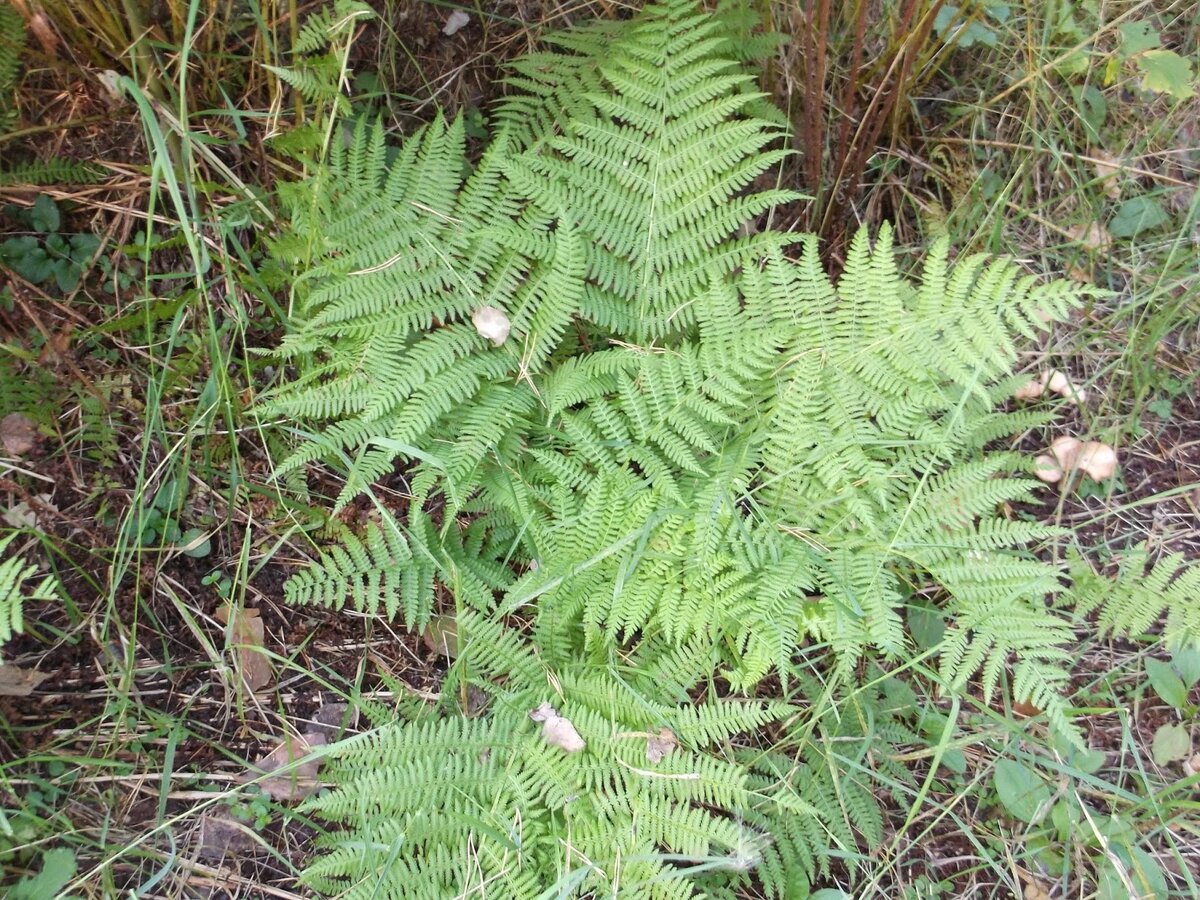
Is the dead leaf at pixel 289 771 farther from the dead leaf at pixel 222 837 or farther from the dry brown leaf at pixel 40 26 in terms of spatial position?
the dry brown leaf at pixel 40 26

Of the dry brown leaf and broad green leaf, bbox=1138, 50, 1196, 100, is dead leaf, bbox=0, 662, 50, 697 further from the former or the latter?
broad green leaf, bbox=1138, 50, 1196, 100

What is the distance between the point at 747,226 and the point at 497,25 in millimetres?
1097

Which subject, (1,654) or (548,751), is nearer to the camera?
(548,751)

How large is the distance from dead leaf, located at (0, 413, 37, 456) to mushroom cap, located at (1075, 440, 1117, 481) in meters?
3.44

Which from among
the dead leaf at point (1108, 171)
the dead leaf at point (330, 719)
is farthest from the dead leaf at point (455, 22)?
the dead leaf at point (1108, 171)

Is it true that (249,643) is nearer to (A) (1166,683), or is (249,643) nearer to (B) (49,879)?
(B) (49,879)

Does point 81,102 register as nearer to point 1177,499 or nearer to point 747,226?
point 747,226

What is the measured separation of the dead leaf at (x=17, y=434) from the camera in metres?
2.59

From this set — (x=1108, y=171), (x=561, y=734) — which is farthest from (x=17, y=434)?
(x=1108, y=171)

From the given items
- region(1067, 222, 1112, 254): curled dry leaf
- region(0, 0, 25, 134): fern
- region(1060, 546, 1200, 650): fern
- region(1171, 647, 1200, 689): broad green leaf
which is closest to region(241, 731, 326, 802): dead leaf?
region(0, 0, 25, 134): fern

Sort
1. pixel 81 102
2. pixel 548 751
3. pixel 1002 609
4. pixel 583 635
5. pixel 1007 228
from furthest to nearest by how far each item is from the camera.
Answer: pixel 1007 228 → pixel 81 102 → pixel 583 635 → pixel 1002 609 → pixel 548 751

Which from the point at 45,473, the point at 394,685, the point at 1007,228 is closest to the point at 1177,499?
the point at 1007,228

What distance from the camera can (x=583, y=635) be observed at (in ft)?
8.20

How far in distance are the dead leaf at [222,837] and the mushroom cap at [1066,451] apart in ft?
9.38
